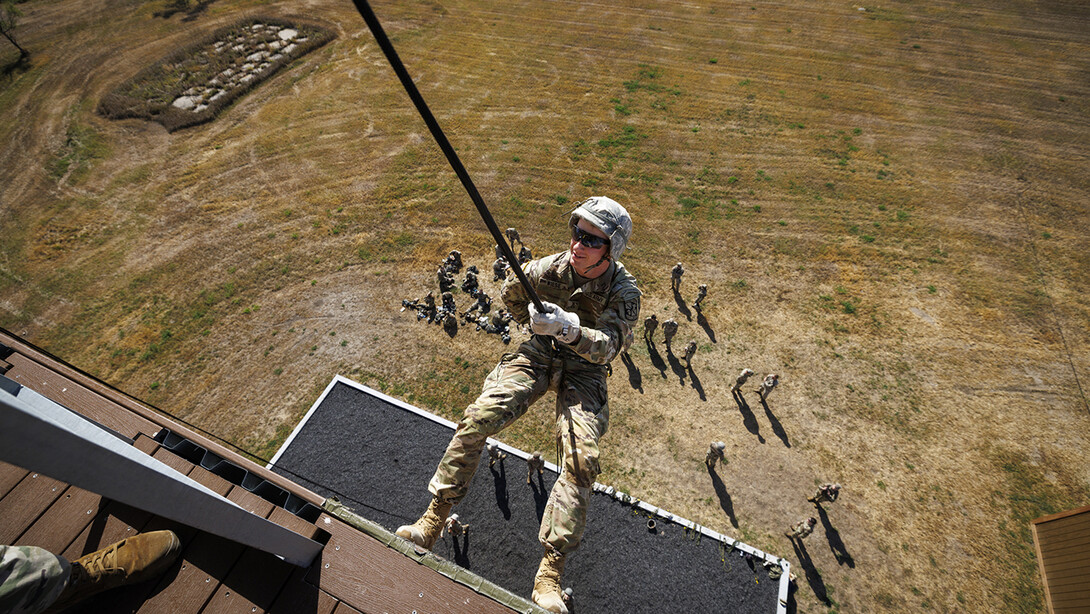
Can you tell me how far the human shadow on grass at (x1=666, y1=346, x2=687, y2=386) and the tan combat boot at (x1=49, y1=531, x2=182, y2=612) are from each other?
1167 cm

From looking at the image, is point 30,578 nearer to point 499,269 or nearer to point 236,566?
point 236,566

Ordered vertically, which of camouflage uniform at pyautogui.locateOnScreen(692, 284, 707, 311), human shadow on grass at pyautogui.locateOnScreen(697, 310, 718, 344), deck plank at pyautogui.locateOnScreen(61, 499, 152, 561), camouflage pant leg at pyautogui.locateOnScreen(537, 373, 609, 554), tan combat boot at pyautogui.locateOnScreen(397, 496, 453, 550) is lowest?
human shadow on grass at pyautogui.locateOnScreen(697, 310, 718, 344)

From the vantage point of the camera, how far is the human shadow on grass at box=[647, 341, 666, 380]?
43.7ft

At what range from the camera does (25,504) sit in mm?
4852

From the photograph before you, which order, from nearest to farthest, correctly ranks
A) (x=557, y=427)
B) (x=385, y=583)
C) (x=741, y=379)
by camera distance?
(x=385, y=583) < (x=557, y=427) < (x=741, y=379)

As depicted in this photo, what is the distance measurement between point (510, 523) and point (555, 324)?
21.7ft

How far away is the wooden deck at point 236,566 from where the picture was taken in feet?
14.4

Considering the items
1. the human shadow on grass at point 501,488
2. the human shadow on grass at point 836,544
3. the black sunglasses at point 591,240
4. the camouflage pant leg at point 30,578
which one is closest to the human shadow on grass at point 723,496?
the human shadow on grass at point 836,544

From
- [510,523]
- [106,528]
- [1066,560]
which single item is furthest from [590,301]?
[1066,560]

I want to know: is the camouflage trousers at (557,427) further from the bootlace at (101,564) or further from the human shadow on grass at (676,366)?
the human shadow on grass at (676,366)

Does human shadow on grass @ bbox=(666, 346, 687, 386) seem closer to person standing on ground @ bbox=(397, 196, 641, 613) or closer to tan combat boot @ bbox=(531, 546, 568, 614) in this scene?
→ person standing on ground @ bbox=(397, 196, 641, 613)

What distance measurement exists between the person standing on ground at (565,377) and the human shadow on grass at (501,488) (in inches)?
173

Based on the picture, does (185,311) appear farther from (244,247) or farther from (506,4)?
(506,4)

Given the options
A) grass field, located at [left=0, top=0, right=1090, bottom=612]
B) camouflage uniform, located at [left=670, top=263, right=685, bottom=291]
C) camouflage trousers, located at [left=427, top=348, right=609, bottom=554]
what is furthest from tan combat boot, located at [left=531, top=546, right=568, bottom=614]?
camouflage uniform, located at [left=670, top=263, right=685, bottom=291]
